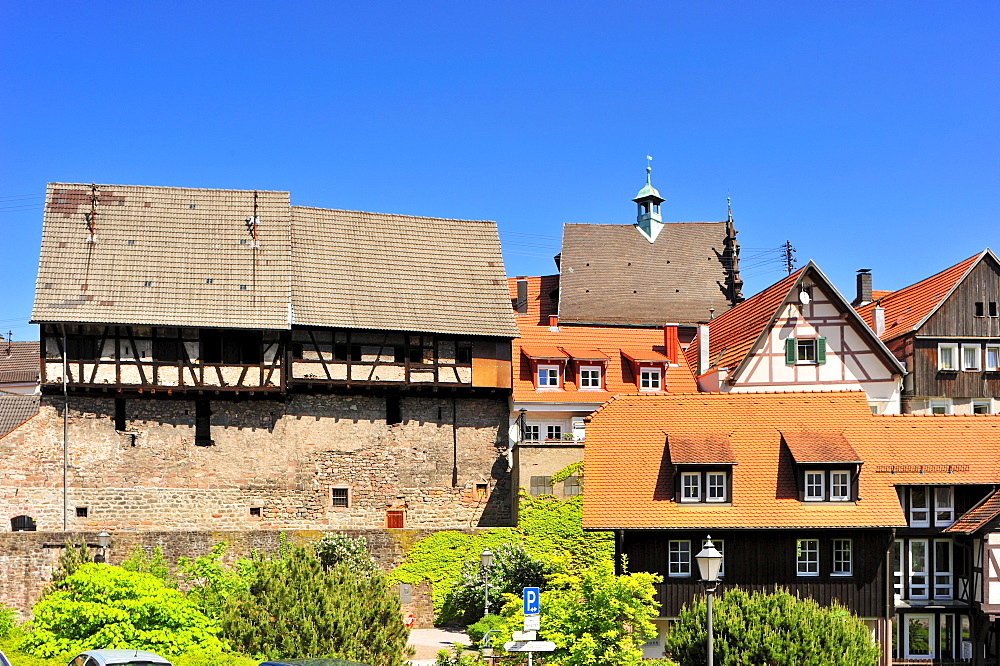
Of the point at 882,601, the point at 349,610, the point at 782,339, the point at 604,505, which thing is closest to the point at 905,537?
the point at 882,601

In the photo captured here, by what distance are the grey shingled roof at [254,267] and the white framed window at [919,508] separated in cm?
1411

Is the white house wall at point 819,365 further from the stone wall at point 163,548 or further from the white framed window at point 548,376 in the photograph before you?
the stone wall at point 163,548

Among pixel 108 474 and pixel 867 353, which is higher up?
pixel 867 353

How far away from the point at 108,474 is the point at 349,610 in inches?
575

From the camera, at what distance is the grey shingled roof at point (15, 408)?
184ft

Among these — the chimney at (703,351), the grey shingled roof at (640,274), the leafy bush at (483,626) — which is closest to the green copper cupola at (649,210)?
the grey shingled roof at (640,274)

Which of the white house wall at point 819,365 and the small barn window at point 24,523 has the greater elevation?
the white house wall at point 819,365

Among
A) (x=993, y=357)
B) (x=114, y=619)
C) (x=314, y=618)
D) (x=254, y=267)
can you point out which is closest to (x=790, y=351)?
(x=993, y=357)

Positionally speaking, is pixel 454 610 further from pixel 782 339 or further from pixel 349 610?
pixel 782 339

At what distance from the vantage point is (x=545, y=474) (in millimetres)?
39594

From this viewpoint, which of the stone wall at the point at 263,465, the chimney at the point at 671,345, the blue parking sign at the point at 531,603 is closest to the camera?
the blue parking sign at the point at 531,603

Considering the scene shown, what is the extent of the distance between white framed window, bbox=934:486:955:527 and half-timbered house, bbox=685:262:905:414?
8.39m

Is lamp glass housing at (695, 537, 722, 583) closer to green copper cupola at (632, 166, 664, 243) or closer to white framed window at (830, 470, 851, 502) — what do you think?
white framed window at (830, 470, 851, 502)

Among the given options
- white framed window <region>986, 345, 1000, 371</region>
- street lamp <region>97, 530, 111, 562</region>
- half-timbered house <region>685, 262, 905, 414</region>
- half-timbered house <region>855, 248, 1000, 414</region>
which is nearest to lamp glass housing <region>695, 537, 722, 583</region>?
street lamp <region>97, 530, 111, 562</region>
